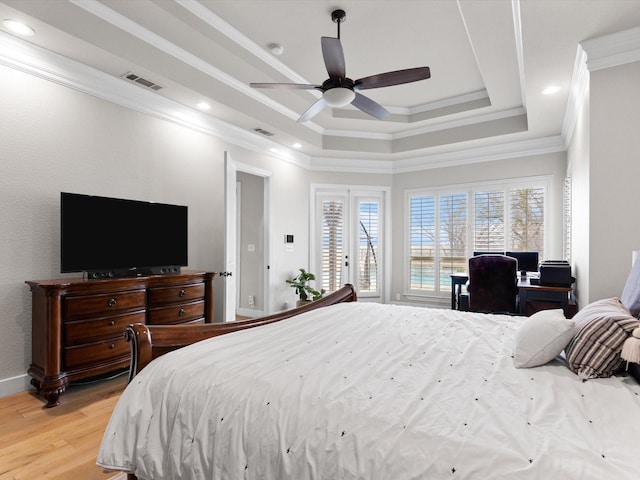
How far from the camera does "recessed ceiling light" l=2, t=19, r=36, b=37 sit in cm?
249

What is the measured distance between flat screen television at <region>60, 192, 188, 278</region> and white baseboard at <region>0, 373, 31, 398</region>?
902 millimetres

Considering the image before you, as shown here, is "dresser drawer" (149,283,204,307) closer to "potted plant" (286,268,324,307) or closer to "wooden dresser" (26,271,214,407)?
A: "wooden dresser" (26,271,214,407)

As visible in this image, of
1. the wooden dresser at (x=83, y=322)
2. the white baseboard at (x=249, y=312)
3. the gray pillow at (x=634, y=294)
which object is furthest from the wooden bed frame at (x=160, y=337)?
the white baseboard at (x=249, y=312)

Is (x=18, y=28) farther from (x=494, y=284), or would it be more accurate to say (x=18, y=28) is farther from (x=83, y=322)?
(x=494, y=284)

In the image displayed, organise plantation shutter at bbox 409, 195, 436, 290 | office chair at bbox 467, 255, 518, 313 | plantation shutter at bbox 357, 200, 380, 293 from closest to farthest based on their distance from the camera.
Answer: office chair at bbox 467, 255, 518, 313, plantation shutter at bbox 409, 195, 436, 290, plantation shutter at bbox 357, 200, 380, 293

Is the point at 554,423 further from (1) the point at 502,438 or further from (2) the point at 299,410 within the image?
(2) the point at 299,410

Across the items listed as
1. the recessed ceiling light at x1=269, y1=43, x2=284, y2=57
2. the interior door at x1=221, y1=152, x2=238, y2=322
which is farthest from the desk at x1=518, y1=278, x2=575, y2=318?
the recessed ceiling light at x1=269, y1=43, x2=284, y2=57

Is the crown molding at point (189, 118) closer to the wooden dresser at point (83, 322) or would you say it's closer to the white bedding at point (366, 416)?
the wooden dresser at point (83, 322)

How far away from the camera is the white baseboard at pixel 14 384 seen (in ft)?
8.88

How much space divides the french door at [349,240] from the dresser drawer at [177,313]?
109 inches

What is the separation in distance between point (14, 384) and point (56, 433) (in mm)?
889

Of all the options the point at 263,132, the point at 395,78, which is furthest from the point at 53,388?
the point at 263,132

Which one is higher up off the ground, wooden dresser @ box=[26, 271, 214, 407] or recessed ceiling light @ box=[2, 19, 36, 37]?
recessed ceiling light @ box=[2, 19, 36, 37]

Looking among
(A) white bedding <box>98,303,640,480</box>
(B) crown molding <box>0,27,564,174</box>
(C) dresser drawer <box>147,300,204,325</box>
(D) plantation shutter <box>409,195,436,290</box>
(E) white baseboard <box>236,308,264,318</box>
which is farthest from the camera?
(D) plantation shutter <box>409,195,436,290</box>
